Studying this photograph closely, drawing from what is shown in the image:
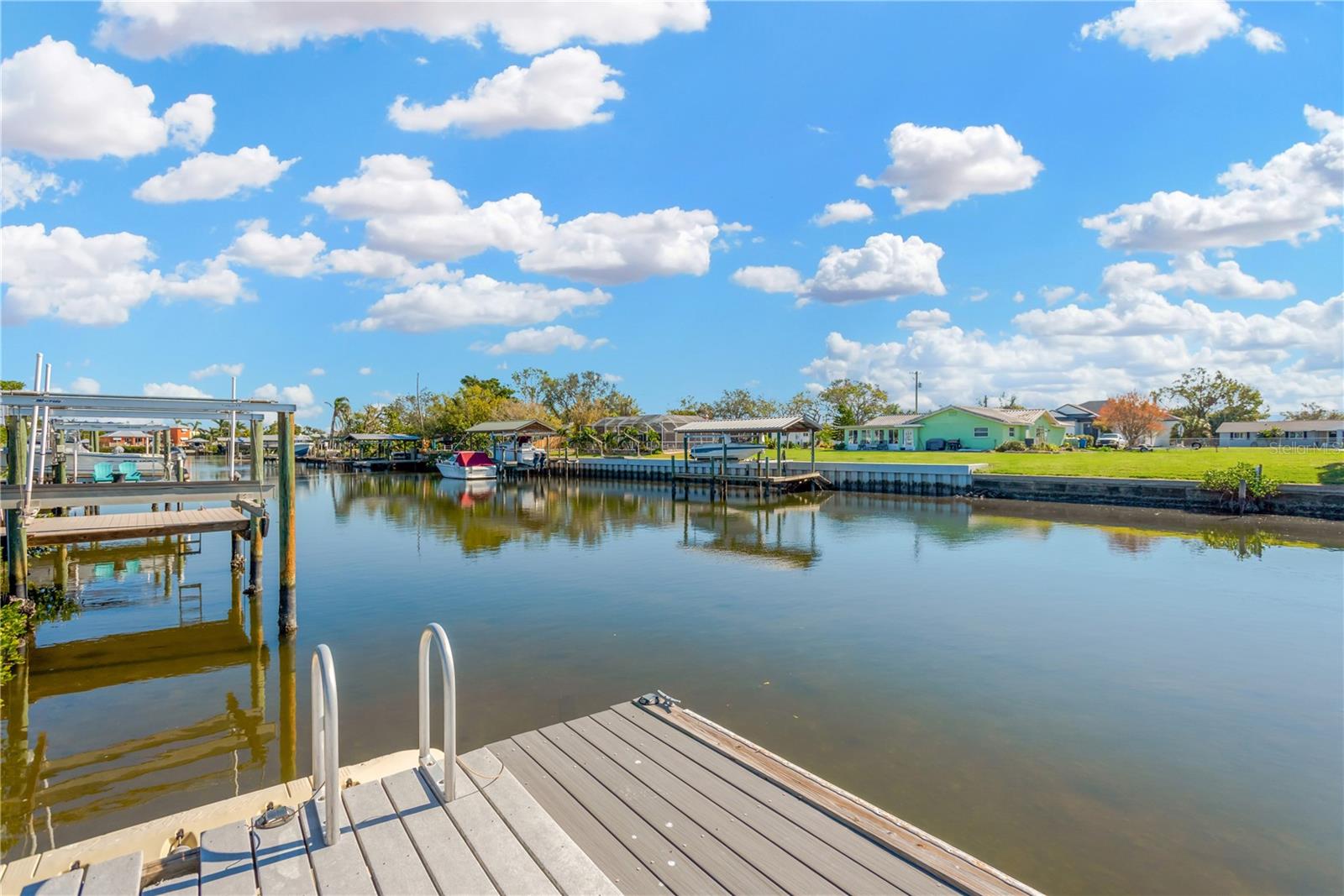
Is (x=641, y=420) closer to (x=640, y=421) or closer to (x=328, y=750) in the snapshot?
(x=640, y=421)

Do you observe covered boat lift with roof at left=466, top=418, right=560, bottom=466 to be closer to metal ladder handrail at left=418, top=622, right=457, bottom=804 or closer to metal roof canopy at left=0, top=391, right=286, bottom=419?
metal roof canopy at left=0, top=391, right=286, bottom=419

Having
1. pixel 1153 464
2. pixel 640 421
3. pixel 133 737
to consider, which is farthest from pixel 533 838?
pixel 640 421

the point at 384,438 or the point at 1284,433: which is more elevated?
the point at 384,438

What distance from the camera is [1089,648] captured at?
34.2ft

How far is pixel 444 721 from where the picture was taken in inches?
166

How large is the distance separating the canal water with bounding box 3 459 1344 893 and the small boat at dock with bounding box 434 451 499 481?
91.4 ft

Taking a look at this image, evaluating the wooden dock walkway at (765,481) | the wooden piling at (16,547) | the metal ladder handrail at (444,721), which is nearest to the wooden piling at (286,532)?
the wooden piling at (16,547)

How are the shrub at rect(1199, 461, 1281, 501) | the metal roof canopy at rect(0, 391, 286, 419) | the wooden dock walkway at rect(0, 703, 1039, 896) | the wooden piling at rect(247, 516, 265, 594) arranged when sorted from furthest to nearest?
1. the shrub at rect(1199, 461, 1281, 501)
2. the wooden piling at rect(247, 516, 265, 594)
3. the metal roof canopy at rect(0, 391, 286, 419)
4. the wooden dock walkway at rect(0, 703, 1039, 896)

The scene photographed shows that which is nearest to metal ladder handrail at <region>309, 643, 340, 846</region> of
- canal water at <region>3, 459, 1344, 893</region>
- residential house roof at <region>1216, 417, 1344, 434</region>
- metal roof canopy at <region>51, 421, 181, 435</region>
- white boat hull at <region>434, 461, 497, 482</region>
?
canal water at <region>3, 459, 1344, 893</region>

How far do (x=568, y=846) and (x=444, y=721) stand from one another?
1.09 metres

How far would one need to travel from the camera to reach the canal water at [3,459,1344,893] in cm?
598

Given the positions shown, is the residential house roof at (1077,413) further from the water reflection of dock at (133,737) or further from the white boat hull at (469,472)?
the water reflection of dock at (133,737)

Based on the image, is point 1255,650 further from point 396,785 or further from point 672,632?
point 396,785

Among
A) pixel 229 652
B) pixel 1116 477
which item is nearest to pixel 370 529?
pixel 229 652
